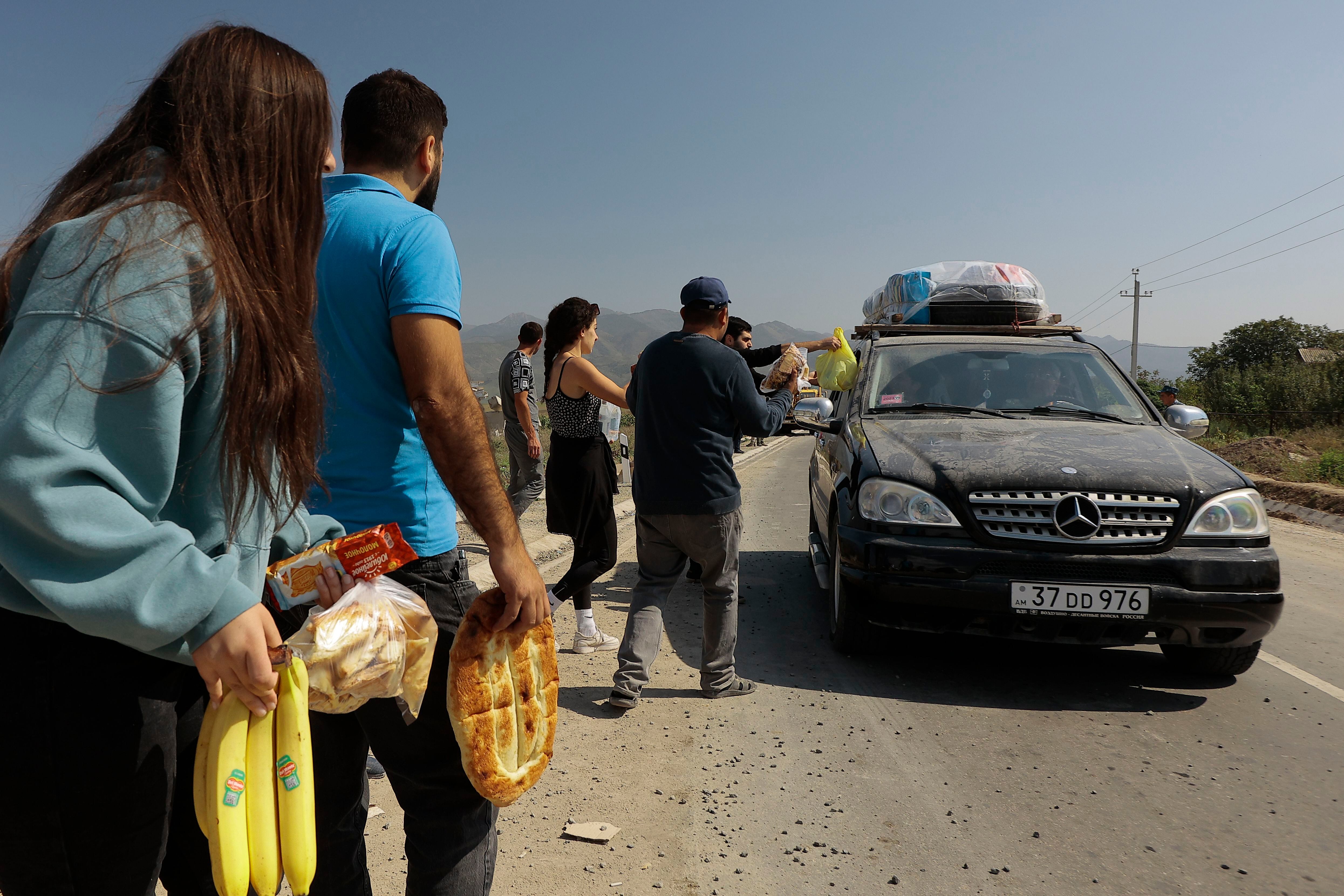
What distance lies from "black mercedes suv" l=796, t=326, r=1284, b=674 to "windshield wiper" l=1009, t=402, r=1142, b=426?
0.93 feet

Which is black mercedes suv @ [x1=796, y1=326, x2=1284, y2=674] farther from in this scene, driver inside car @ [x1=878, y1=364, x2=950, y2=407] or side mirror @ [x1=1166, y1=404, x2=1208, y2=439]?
driver inside car @ [x1=878, y1=364, x2=950, y2=407]

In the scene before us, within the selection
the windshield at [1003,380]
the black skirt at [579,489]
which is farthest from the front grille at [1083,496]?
the black skirt at [579,489]

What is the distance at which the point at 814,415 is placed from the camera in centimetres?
542

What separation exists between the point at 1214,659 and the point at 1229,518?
87 centimetres

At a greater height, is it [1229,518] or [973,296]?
[973,296]

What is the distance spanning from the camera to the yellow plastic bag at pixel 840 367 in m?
5.82

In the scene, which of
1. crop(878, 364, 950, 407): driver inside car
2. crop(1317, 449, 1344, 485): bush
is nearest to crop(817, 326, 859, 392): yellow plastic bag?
crop(878, 364, 950, 407): driver inside car

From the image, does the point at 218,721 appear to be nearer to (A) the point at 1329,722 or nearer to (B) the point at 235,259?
(B) the point at 235,259

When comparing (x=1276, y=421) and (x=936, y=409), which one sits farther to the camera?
(x=1276, y=421)

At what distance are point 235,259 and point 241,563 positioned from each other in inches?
19.5

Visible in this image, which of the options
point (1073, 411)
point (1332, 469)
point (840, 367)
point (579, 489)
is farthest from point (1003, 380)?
point (1332, 469)

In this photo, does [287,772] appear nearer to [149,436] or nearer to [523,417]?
[149,436]

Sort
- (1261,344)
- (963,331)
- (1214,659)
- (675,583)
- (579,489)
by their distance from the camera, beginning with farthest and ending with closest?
(1261,344) < (963,331) < (579,489) < (1214,659) < (675,583)

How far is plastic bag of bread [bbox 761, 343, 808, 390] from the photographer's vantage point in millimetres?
4773
